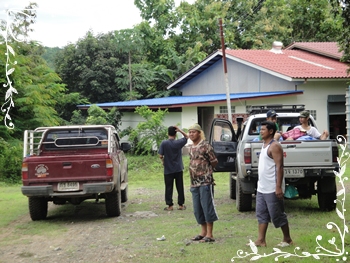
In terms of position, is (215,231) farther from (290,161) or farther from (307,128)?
(307,128)

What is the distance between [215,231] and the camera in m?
8.94

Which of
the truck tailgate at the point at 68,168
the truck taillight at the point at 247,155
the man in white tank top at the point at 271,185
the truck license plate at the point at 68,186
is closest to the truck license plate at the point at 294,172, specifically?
the truck taillight at the point at 247,155

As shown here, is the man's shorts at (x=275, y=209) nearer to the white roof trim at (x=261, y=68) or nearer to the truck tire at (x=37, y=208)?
the truck tire at (x=37, y=208)

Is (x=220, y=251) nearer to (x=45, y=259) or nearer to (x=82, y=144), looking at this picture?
(x=45, y=259)

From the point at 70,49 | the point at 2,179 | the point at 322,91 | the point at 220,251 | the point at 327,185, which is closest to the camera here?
the point at 220,251

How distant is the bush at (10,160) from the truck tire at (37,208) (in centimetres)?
1024

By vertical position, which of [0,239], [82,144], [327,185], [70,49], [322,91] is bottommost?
[0,239]

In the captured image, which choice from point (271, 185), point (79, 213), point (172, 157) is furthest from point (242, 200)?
point (271, 185)

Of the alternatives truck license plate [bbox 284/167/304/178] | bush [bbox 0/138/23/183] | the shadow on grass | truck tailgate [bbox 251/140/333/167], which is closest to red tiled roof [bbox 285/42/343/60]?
bush [bbox 0/138/23/183]

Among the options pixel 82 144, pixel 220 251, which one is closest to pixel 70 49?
pixel 82 144

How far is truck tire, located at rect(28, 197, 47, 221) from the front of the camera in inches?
438

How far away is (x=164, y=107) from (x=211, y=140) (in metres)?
15.2

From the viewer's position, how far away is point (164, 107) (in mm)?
27234

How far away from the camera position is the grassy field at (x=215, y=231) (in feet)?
22.6
